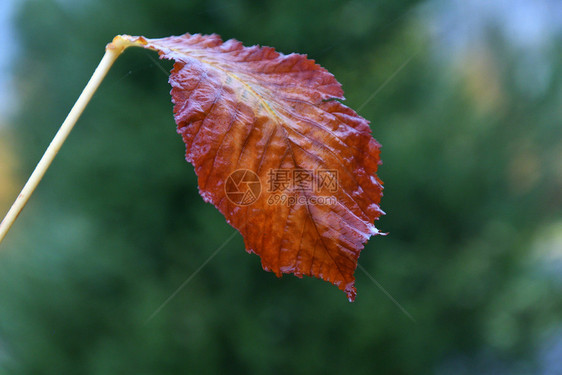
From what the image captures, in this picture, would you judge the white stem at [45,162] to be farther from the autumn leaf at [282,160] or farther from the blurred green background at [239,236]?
the blurred green background at [239,236]

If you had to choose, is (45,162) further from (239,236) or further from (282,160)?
(239,236)

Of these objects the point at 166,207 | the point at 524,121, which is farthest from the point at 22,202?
the point at 524,121

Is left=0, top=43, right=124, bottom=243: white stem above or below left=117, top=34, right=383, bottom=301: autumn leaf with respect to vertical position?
below

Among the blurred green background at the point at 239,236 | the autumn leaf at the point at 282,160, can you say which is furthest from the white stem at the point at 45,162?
the blurred green background at the point at 239,236

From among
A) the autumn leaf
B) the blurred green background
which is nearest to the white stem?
the autumn leaf

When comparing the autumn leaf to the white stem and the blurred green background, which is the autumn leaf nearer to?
the white stem

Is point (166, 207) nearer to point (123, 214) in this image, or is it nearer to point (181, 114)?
point (123, 214)
